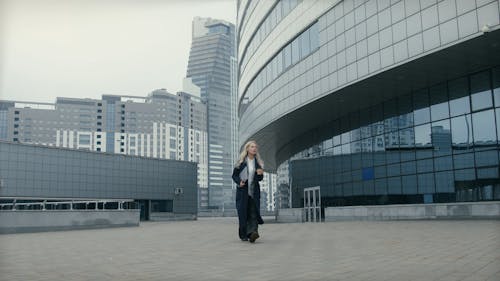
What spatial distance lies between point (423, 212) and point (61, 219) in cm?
1469

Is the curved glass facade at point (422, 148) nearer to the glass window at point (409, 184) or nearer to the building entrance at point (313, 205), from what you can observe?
the glass window at point (409, 184)

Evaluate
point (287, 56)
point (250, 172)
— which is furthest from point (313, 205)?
point (250, 172)

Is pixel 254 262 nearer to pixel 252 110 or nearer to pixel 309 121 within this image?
pixel 309 121

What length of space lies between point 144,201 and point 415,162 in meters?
33.4

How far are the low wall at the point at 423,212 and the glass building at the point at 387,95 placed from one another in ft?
6.75

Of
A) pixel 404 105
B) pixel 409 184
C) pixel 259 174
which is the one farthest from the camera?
pixel 404 105

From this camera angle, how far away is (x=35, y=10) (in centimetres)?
219

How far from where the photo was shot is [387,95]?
2547 cm

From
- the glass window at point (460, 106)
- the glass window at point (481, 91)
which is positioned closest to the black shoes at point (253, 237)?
the glass window at point (481, 91)

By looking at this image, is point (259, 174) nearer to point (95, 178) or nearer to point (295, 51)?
point (295, 51)

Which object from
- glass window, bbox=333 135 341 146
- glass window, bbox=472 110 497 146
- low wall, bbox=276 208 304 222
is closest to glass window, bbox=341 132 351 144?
glass window, bbox=333 135 341 146

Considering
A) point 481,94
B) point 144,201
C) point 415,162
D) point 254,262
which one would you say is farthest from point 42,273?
point 144,201

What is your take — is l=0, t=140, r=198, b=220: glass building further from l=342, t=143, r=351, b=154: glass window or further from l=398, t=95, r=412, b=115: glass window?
l=398, t=95, r=412, b=115: glass window

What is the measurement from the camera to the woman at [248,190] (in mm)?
9406
